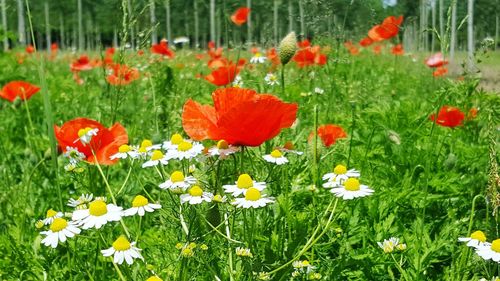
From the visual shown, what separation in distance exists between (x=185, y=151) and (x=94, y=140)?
1.29 ft

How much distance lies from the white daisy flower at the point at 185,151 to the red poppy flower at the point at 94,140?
0.96 feet

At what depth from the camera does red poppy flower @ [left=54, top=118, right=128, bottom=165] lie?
1525mm

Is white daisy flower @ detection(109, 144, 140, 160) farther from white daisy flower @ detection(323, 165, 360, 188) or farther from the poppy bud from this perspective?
the poppy bud

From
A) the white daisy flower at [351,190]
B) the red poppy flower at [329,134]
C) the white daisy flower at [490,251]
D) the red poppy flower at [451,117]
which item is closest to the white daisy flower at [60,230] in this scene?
the white daisy flower at [351,190]

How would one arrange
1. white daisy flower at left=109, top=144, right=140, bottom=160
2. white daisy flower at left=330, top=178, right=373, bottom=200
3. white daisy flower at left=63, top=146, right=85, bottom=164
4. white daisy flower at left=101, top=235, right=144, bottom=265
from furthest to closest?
white daisy flower at left=63, top=146, right=85, bottom=164
white daisy flower at left=109, top=144, right=140, bottom=160
white daisy flower at left=330, top=178, right=373, bottom=200
white daisy flower at left=101, top=235, right=144, bottom=265

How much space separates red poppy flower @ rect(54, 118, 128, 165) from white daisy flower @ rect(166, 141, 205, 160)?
0.96 ft

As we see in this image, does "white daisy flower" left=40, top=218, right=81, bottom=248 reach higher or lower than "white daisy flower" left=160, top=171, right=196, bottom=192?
lower

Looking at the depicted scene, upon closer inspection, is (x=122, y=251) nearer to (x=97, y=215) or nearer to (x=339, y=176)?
(x=97, y=215)

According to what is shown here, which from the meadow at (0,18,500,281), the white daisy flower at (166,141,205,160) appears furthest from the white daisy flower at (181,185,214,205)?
the white daisy flower at (166,141,205,160)

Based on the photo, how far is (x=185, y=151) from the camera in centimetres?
127

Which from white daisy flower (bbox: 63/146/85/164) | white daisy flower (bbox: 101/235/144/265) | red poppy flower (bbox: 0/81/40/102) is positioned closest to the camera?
white daisy flower (bbox: 101/235/144/265)

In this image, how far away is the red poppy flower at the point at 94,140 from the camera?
1525mm

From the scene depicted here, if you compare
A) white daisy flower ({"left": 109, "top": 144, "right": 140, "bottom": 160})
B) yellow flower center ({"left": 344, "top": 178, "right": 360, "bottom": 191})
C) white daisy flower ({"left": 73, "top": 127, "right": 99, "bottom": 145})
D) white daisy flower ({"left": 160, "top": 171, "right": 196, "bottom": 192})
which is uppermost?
white daisy flower ({"left": 73, "top": 127, "right": 99, "bottom": 145})

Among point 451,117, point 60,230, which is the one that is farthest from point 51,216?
point 451,117
